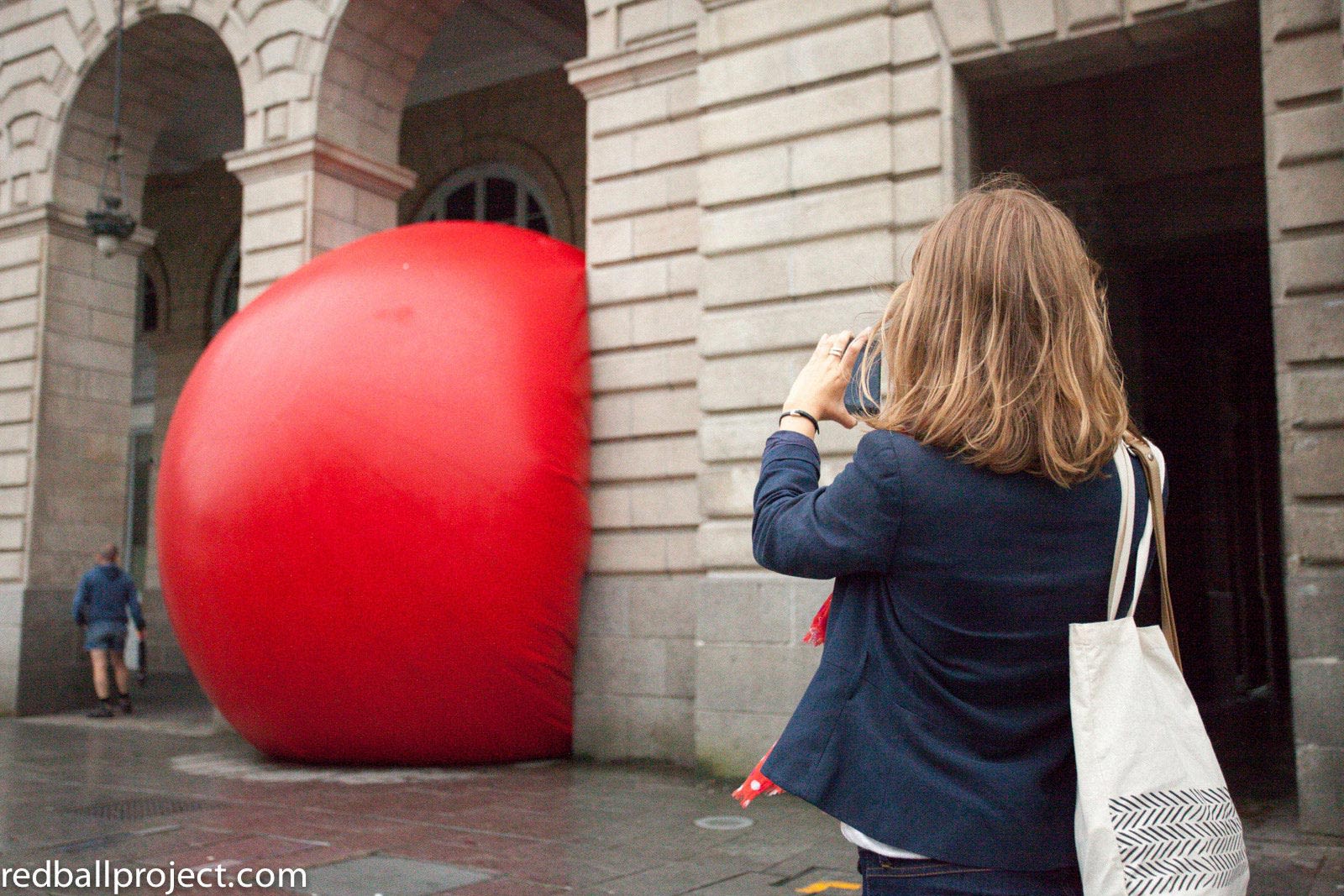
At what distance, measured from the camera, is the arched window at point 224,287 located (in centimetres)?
1955

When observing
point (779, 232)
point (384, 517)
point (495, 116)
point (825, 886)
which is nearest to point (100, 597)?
point (384, 517)

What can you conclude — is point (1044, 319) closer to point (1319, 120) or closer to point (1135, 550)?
point (1135, 550)

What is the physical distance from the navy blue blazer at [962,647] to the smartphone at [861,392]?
159 millimetres

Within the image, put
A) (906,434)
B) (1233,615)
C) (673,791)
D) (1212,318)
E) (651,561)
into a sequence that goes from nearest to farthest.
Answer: (906,434) → (673,791) → (651,561) → (1212,318) → (1233,615)

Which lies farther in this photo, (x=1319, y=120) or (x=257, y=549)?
(x=257, y=549)

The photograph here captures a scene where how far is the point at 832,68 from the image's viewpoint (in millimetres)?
8031

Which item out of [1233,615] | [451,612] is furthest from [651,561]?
[1233,615]

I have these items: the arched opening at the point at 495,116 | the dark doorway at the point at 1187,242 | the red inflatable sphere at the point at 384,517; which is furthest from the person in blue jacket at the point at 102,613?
the dark doorway at the point at 1187,242

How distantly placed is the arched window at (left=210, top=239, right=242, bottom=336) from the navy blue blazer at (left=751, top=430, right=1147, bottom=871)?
19428 millimetres

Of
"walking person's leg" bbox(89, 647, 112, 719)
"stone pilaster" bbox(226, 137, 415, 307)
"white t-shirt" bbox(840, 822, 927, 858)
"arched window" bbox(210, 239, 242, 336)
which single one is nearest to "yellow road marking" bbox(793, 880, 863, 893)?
"white t-shirt" bbox(840, 822, 927, 858)

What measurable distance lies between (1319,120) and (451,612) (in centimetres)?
584

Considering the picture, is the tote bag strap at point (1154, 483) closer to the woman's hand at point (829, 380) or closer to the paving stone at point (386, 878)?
the woman's hand at point (829, 380)

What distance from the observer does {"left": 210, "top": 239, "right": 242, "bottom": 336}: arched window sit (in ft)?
64.1

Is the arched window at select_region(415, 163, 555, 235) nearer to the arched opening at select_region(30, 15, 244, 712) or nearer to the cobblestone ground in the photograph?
the arched opening at select_region(30, 15, 244, 712)
